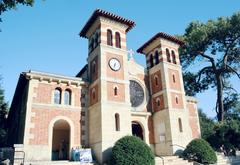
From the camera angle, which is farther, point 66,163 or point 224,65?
point 224,65

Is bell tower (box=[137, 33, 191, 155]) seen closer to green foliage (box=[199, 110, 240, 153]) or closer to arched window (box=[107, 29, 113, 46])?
green foliage (box=[199, 110, 240, 153])

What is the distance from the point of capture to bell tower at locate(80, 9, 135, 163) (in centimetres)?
1761

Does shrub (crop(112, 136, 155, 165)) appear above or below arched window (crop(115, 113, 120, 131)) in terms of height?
below

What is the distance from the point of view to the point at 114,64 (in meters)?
20.5

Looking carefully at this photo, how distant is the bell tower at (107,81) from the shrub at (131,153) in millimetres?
1720

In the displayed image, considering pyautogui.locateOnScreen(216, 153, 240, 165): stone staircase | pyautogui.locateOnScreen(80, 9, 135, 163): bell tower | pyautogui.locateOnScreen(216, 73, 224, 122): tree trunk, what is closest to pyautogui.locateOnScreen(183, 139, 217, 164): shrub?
pyautogui.locateOnScreen(216, 153, 240, 165): stone staircase

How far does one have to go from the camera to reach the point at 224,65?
1297 inches

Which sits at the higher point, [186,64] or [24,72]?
[186,64]

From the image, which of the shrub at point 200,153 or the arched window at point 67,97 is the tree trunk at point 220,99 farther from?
the arched window at point 67,97

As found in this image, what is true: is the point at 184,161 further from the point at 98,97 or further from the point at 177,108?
the point at 98,97

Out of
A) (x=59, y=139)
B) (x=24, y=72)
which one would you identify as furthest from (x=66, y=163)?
(x=59, y=139)

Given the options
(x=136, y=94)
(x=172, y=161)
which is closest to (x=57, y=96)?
(x=136, y=94)

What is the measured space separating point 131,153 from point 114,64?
27.9 feet

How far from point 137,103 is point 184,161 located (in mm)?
7502
